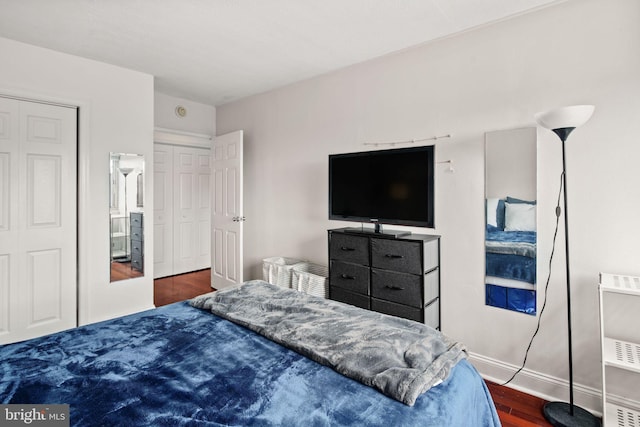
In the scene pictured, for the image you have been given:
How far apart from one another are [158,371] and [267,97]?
360 cm

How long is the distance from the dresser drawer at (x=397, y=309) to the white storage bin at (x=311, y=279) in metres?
0.67

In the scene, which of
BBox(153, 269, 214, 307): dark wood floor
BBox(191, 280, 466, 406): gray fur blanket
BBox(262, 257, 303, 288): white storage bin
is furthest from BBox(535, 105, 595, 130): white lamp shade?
BBox(153, 269, 214, 307): dark wood floor

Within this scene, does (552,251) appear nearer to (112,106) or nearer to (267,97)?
(267,97)

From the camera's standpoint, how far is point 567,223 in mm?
2098

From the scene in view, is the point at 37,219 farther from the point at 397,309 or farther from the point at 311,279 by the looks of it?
the point at 397,309

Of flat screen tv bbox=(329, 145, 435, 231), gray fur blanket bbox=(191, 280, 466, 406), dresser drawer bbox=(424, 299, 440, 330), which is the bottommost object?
dresser drawer bbox=(424, 299, 440, 330)

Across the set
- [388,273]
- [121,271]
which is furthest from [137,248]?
[388,273]

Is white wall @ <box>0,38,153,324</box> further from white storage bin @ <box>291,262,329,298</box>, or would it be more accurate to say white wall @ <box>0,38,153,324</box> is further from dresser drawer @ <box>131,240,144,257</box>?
white storage bin @ <box>291,262,329,298</box>

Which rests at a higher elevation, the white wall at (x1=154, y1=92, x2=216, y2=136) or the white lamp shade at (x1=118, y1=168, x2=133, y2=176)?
the white wall at (x1=154, y1=92, x2=216, y2=136)

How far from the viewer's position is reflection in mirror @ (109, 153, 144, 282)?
11.5 ft

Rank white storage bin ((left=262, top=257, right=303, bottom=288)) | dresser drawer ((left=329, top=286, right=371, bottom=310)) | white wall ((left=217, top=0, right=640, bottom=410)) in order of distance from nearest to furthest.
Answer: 1. white wall ((left=217, top=0, right=640, bottom=410))
2. dresser drawer ((left=329, top=286, right=371, bottom=310))
3. white storage bin ((left=262, top=257, right=303, bottom=288))

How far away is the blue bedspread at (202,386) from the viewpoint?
41.7 inches

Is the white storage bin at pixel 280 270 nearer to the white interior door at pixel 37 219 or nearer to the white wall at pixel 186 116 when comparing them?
the white interior door at pixel 37 219

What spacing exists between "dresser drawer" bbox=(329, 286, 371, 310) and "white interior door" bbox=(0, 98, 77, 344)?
250 centimetres
